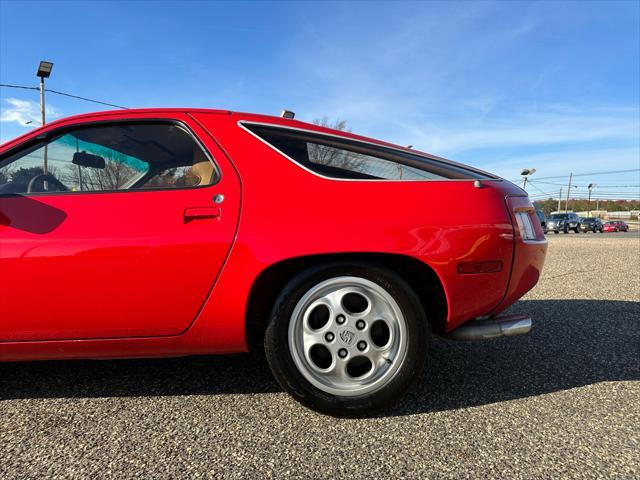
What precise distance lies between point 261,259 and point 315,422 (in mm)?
769

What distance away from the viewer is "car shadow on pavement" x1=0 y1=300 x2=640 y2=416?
2160 mm

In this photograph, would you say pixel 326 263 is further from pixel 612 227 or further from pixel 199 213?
pixel 612 227

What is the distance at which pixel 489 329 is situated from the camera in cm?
204

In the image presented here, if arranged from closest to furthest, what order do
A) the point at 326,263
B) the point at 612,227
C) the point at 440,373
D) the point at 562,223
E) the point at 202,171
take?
the point at 326,263 < the point at 202,171 < the point at 440,373 < the point at 562,223 < the point at 612,227

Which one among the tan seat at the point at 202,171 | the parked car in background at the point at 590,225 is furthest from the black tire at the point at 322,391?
the parked car in background at the point at 590,225

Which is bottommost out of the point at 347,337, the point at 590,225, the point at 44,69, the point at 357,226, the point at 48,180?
the point at 347,337

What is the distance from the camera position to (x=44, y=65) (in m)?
15.9

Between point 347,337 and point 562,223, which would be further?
Answer: point 562,223

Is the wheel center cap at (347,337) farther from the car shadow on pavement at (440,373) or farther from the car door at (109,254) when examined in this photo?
the car door at (109,254)

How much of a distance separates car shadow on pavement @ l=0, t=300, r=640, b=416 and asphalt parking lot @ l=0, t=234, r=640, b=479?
0.4 inches

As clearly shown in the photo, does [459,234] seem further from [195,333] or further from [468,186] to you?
[195,333]

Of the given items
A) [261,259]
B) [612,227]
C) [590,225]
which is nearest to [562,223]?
[590,225]

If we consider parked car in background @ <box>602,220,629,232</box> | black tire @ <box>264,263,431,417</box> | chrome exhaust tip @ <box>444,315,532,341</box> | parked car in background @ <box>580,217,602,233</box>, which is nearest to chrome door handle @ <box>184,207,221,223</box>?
black tire @ <box>264,263,431,417</box>

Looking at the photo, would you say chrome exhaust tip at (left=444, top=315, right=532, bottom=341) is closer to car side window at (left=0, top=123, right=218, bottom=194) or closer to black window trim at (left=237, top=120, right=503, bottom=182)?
black window trim at (left=237, top=120, right=503, bottom=182)
